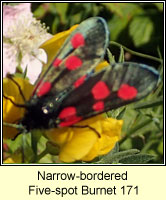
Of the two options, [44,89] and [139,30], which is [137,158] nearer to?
[44,89]

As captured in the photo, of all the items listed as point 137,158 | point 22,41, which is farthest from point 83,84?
Result: point 22,41

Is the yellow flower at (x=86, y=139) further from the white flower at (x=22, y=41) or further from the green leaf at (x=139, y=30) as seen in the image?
the green leaf at (x=139, y=30)

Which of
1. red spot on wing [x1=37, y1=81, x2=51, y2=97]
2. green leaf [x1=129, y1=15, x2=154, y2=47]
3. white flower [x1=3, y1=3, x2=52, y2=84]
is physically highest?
green leaf [x1=129, y1=15, x2=154, y2=47]

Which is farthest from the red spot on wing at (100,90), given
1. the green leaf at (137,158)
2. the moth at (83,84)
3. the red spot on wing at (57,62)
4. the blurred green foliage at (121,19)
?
the blurred green foliage at (121,19)

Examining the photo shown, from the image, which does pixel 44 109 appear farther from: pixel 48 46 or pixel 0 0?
pixel 0 0

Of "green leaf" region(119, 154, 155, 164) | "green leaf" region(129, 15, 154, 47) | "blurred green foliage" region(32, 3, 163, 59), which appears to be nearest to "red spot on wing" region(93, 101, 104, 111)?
"green leaf" region(119, 154, 155, 164)

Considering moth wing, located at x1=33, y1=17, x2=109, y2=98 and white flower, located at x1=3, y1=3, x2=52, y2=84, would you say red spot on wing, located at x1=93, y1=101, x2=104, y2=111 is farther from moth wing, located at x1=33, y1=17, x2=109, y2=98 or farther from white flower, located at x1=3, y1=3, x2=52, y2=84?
white flower, located at x1=3, y1=3, x2=52, y2=84

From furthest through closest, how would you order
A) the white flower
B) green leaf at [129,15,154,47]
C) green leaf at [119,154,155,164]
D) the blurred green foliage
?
green leaf at [129,15,154,47]
the blurred green foliage
the white flower
green leaf at [119,154,155,164]
